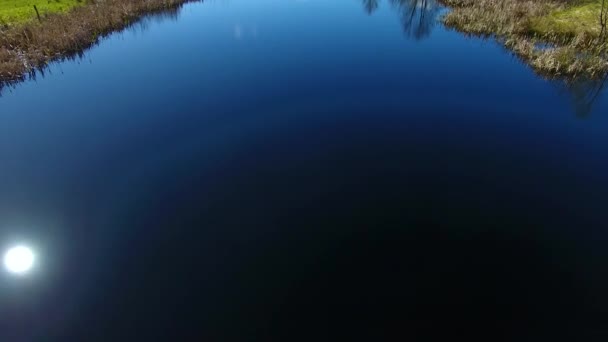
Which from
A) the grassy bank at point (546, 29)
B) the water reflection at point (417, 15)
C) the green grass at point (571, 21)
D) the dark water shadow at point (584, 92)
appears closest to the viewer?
the dark water shadow at point (584, 92)

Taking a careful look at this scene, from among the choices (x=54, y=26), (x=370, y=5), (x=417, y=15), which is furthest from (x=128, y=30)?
(x=417, y=15)

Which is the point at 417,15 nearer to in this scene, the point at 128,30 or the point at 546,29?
the point at 546,29

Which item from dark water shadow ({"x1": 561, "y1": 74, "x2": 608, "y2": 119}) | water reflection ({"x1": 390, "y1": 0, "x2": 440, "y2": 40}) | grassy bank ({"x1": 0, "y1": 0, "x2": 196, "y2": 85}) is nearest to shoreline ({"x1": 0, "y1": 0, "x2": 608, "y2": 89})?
grassy bank ({"x1": 0, "y1": 0, "x2": 196, "y2": 85})

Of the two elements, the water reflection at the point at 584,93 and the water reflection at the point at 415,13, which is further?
the water reflection at the point at 415,13

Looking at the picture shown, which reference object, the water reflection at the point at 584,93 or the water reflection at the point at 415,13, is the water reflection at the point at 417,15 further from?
the water reflection at the point at 584,93

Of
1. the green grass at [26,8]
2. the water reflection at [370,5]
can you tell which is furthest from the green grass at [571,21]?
the green grass at [26,8]

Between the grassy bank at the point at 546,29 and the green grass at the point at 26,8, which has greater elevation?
the green grass at the point at 26,8
